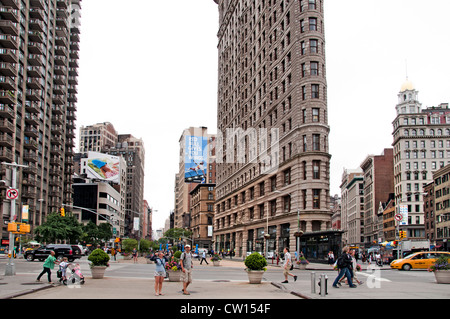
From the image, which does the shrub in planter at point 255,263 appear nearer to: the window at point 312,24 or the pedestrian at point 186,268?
the pedestrian at point 186,268

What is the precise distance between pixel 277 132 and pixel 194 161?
9592 cm

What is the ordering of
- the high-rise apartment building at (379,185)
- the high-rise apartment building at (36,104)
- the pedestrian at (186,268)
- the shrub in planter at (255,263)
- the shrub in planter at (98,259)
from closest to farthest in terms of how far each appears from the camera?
1. the pedestrian at (186,268)
2. the shrub in planter at (255,263)
3. the shrub in planter at (98,259)
4. the high-rise apartment building at (36,104)
5. the high-rise apartment building at (379,185)

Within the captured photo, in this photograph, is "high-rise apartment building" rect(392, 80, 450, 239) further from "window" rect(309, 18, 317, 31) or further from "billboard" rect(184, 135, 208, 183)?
"window" rect(309, 18, 317, 31)

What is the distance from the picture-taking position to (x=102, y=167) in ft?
461

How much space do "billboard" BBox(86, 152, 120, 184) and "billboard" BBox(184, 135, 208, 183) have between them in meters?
23.1

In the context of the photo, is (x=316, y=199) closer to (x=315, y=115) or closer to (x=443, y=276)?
(x=315, y=115)

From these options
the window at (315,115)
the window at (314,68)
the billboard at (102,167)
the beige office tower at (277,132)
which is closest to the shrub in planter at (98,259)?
the beige office tower at (277,132)

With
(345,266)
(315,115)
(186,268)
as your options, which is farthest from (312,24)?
(186,268)

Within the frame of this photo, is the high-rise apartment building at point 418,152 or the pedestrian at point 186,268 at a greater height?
the high-rise apartment building at point 418,152

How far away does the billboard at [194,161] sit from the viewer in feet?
505

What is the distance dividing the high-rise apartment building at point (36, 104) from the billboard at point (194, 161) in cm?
4544

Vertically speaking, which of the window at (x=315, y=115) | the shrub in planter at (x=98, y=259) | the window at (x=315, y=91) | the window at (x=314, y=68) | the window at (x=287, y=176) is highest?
the window at (x=314, y=68)
